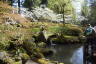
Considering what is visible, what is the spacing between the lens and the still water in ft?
68.7

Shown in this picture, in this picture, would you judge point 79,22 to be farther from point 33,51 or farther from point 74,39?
point 33,51

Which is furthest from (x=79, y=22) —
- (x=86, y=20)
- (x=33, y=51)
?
(x=33, y=51)

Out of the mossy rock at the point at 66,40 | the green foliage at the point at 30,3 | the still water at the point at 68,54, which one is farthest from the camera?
the green foliage at the point at 30,3

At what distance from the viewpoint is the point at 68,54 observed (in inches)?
953

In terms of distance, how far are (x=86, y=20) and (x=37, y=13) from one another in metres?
15.2

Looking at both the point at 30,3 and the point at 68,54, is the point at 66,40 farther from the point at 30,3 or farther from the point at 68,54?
the point at 30,3

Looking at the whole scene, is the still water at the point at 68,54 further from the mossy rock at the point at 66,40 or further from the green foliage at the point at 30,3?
the green foliage at the point at 30,3

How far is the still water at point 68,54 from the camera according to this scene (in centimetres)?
2094

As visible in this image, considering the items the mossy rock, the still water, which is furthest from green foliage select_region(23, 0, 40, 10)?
the still water

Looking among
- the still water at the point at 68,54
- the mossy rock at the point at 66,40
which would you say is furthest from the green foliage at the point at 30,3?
the still water at the point at 68,54

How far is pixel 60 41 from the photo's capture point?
31062mm

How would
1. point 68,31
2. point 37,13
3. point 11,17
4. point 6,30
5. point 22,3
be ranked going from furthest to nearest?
point 22,3 → point 37,13 → point 68,31 → point 6,30 → point 11,17

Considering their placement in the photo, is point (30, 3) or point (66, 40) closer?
point (66, 40)

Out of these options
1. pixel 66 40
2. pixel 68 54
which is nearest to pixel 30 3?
pixel 66 40
